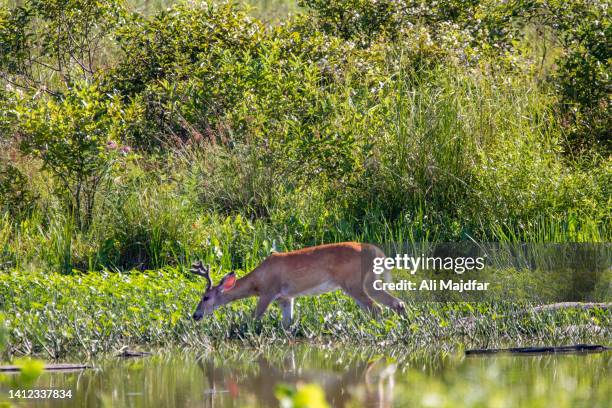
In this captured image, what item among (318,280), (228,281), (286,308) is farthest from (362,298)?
(228,281)

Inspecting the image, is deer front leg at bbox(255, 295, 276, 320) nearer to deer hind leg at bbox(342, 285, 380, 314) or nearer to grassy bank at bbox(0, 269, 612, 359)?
grassy bank at bbox(0, 269, 612, 359)

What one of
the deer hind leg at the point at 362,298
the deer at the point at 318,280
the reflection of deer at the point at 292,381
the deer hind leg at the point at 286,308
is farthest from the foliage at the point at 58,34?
the reflection of deer at the point at 292,381

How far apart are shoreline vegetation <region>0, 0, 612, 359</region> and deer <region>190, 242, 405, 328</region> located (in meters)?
0.19

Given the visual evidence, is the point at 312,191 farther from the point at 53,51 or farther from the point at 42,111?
the point at 53,51

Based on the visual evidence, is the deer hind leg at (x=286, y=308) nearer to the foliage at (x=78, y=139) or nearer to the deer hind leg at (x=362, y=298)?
the deer hind leg at (x=362, y=298)

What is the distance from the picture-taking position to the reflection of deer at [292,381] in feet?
25.7

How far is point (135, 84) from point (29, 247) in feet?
14.2

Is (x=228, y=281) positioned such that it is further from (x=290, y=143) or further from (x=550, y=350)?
(x=290, y=143)

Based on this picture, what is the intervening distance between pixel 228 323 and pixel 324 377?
89.2 inches

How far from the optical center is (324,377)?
8734mm

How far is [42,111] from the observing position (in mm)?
14375

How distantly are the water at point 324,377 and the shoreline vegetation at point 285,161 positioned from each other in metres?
0.82

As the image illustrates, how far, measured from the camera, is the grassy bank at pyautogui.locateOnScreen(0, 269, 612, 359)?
33.3 ft

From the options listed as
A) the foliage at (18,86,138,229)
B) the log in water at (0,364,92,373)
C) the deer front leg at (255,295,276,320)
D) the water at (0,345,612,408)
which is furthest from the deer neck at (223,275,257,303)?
the foliage at (18,86,138,229)
